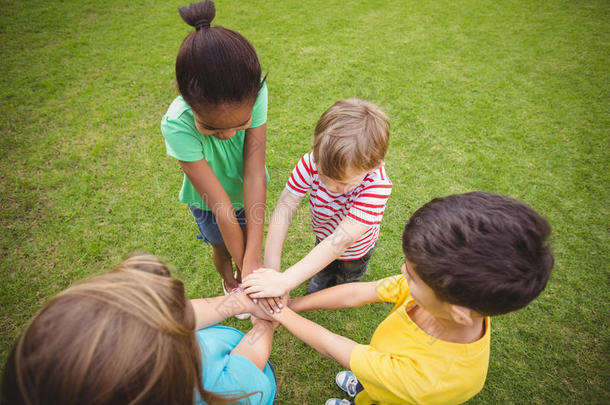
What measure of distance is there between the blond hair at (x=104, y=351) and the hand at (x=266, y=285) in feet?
2.10

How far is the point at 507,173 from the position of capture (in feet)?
11.0

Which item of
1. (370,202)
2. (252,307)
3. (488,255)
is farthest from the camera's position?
(252,307)

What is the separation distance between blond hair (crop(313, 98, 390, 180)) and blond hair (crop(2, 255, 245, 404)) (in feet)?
2.80

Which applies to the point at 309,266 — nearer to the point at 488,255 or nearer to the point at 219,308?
the point at 219,308

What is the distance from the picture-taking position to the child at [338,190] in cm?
128

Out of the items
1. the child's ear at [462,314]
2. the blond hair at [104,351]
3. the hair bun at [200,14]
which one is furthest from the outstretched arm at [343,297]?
the hair bun at [200,14]

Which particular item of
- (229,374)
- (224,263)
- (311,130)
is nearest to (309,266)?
(229,374)

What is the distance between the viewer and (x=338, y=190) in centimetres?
143

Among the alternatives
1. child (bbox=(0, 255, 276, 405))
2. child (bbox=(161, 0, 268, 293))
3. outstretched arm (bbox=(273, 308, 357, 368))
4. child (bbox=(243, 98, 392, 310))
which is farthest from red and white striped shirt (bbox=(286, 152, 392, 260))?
child (bbox=(0, 255, 276, 405))

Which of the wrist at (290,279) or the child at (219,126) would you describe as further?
the wrist at (290,279)

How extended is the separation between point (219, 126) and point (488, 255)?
44.8 inches

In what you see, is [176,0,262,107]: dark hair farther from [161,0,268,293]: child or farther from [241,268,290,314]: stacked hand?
[241,268,290,314]: stacked hand

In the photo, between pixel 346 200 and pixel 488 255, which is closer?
pixel 488 255

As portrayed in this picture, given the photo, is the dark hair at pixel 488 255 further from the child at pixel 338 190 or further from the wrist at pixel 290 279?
the wrist at pixel 290 279
